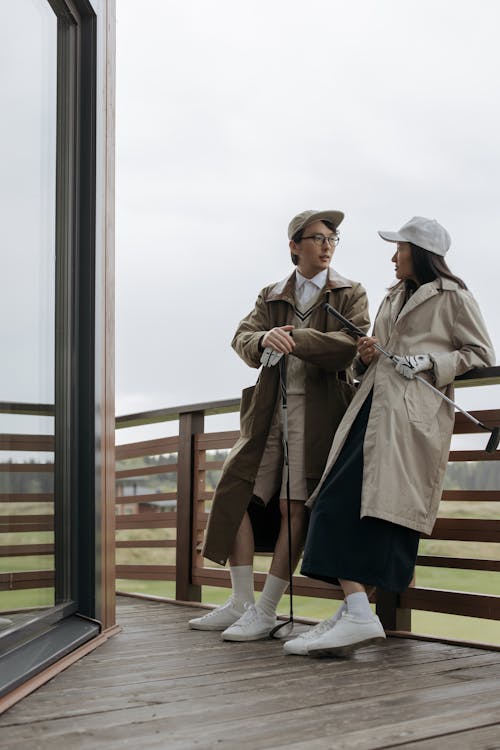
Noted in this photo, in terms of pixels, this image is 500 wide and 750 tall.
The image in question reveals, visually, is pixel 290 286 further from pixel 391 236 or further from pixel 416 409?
pixel 416 409

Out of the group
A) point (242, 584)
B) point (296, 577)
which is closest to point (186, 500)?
point (296, 577)

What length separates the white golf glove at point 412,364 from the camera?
265 cm

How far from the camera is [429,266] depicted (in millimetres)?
2803

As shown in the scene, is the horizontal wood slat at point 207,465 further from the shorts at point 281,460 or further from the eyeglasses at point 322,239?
the eyeglasses at point 322,239

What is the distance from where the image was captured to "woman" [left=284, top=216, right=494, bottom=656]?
8.55 feet

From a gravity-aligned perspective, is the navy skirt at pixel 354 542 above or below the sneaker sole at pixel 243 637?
above

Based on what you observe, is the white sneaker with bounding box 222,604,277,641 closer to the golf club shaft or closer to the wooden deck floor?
the wooden deck floor

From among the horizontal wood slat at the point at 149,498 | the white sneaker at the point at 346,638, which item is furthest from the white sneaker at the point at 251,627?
the horizontal wood slat at the point at 149,498

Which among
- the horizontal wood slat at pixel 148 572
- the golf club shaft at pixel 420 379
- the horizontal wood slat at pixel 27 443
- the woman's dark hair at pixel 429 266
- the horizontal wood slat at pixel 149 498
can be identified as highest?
the woman's dark hair at pixel 429 266

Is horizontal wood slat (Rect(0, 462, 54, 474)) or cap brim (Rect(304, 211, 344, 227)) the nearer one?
horizontal wood slat (Rect(0, 462, 54, 474))

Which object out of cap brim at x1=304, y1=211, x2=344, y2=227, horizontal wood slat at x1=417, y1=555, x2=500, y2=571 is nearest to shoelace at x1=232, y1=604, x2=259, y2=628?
horizontal wood slat at x1=417, y1=555, x2=500, y2=571

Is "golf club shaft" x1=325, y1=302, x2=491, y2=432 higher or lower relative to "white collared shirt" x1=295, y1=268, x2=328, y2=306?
lower

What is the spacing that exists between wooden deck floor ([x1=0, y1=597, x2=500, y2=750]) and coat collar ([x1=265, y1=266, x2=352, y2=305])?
3.88 ft

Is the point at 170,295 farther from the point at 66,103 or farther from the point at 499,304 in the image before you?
the point at 66,103
